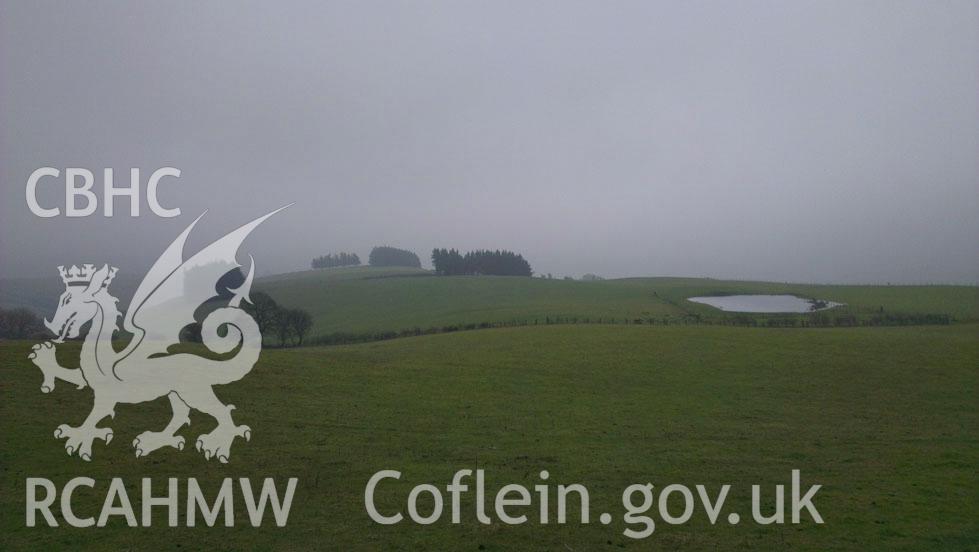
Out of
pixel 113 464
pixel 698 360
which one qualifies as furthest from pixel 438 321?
pixel 113 464

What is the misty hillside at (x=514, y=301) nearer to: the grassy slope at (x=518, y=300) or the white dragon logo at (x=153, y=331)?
the grassy slope at (x=518, y=300)

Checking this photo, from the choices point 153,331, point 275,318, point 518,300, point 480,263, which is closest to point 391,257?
point 480,263

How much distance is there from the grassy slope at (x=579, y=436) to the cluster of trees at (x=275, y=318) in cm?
1272

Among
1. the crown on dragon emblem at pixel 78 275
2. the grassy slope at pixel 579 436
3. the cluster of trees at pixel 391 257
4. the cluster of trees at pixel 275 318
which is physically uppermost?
the cluster of trees at pixel 391 257

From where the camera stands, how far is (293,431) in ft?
51.9

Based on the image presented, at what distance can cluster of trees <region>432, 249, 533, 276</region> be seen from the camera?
109438 millimetres

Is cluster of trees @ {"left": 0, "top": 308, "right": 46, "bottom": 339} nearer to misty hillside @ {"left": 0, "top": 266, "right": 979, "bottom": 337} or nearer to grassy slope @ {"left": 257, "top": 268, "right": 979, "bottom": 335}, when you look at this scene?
misty hillside @ {"left": 0, "top": 266, "right": 979, "bottom": 337}

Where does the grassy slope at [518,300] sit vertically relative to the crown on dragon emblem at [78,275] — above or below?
below

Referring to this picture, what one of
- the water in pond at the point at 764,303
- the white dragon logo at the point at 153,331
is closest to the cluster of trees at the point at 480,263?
the water in pond at the point at 764,303

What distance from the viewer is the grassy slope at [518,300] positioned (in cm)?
4934

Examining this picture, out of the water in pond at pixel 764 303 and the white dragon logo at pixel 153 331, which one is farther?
the water in pond at pixel 764 303

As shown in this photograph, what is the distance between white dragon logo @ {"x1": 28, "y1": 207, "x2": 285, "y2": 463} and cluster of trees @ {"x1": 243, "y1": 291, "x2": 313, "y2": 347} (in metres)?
22.8

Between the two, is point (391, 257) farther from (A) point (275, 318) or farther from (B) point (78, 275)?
(B) point (78, 275)

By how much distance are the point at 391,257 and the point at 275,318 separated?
139910 millimetres
